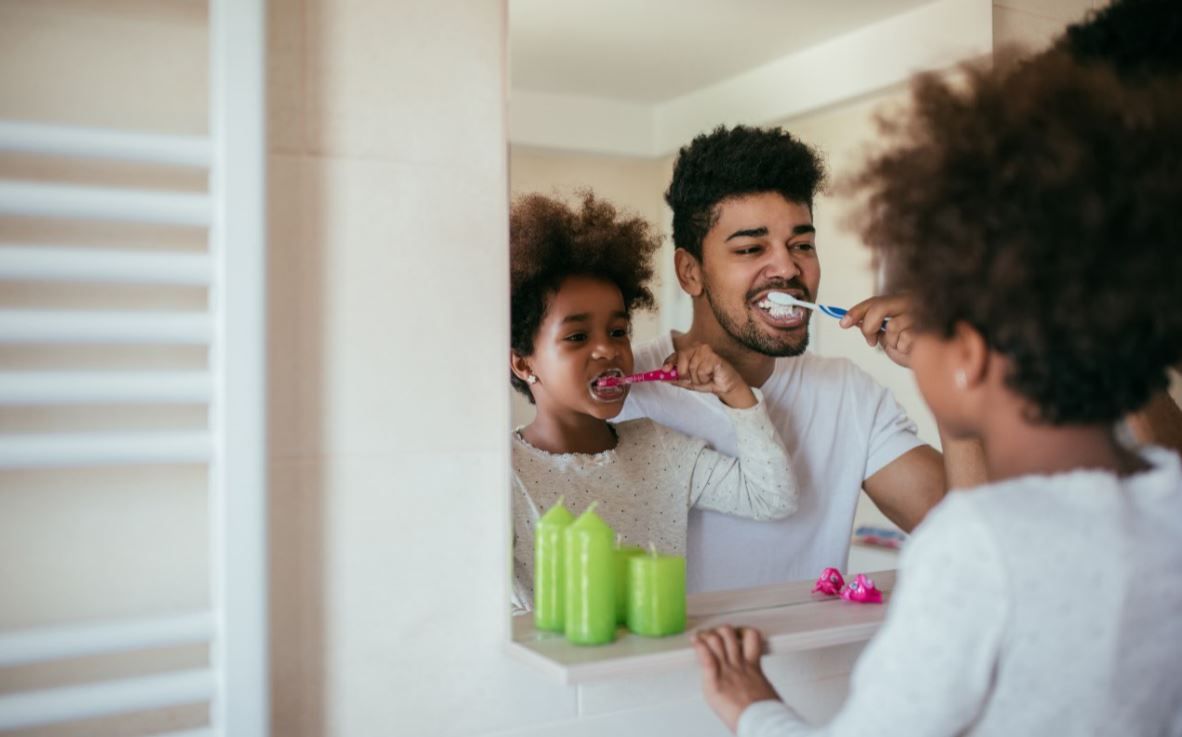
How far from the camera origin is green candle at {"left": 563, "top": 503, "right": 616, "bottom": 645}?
1.05m

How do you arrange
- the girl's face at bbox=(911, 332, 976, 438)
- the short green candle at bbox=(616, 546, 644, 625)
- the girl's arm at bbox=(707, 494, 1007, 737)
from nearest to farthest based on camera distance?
the girl's arm at bbox=(707, 494, 1007, 737) → the girl's face at bbox=(911, 332, 976, 438) → the short green candle at bbox=(616, 546, 644, 625)

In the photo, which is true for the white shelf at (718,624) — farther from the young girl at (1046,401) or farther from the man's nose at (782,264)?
the man's nose at (782,264)

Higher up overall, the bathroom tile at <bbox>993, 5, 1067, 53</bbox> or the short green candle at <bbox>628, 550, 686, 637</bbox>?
the bathroom tile at <bbox>993, 5, 1067, 53</bbox>

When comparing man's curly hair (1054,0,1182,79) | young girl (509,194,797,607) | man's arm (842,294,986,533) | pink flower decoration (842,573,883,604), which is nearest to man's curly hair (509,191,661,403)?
young girl (509,194,797,607)

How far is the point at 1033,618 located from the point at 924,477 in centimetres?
65

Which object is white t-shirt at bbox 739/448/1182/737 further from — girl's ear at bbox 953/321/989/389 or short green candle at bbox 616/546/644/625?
short green candle at bbox 616/546/644/625

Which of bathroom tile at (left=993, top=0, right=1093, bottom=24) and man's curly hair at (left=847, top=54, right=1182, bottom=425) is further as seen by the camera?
bathroom tile at (left=993, top=0, right=1093, bottom=24)

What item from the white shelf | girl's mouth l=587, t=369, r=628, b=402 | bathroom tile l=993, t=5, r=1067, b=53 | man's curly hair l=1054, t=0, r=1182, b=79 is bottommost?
the white shelf

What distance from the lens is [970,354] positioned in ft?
2.80

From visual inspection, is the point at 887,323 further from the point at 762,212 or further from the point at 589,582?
the point at 589,582

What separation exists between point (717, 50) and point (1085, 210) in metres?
0.59

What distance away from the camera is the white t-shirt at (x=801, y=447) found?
1243 mm

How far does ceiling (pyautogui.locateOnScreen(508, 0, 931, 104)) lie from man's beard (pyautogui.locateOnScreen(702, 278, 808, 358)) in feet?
0.90

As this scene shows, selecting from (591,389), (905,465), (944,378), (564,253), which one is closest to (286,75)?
(564,253)
